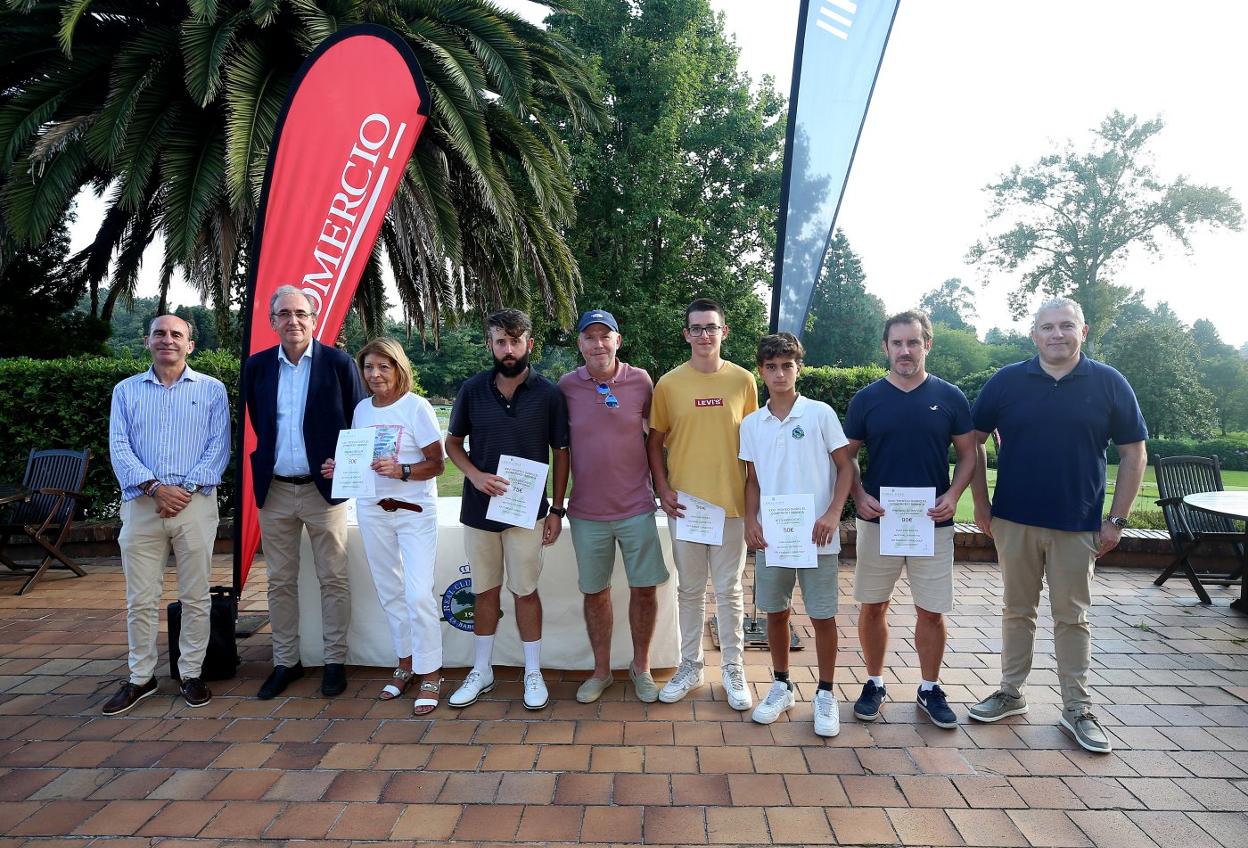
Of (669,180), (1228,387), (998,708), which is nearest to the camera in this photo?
(998,708)

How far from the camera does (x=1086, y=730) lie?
10.0 ft

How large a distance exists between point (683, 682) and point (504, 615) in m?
1.00

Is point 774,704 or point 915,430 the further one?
point 774,704

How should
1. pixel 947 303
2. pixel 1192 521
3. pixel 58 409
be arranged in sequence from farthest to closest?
pixel 947 303 < pixel 58 409 < pixel 1192 521

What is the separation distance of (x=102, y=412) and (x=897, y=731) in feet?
22.9

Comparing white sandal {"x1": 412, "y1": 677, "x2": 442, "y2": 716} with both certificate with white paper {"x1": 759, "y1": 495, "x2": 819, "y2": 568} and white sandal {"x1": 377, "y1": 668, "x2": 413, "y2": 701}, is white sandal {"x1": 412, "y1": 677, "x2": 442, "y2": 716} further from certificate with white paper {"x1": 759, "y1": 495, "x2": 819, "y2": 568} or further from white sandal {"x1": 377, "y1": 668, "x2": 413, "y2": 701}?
certificate with white paper {"x1": 759, "y1": 495, "x2": 819, "y2": 568}

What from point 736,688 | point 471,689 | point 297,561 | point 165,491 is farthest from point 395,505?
point 736,688

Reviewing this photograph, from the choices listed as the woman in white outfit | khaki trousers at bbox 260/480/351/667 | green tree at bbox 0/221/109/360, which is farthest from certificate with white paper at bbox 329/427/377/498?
green tree at bbox 0/221/109/360

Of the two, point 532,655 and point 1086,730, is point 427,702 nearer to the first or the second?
point 532,655

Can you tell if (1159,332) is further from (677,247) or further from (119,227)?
(119,227)

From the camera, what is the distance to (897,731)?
3.20 m

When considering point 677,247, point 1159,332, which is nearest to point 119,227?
point 677,247

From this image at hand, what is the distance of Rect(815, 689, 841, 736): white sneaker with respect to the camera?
3.12 metres

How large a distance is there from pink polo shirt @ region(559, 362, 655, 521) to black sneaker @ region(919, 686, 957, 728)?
5.13 feet
